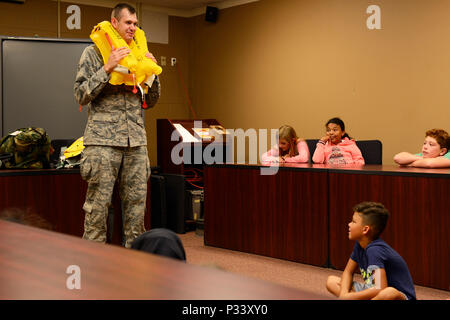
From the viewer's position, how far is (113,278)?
0.50 metres

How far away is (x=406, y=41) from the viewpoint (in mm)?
4754

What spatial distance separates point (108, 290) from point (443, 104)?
4.52m

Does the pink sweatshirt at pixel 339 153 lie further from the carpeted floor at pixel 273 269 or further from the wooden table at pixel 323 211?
the carpeted floor at pixel 273 269

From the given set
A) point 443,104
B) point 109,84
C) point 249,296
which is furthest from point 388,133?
point 249,296

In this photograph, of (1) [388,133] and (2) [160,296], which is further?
(1) [388,133]

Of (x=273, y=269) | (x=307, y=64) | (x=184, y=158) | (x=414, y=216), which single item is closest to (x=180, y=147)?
(x=184, y=158)

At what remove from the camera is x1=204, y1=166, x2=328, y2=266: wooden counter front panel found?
134 inches

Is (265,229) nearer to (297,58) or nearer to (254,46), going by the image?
(297,58)

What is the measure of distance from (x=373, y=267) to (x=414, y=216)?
41.3 inches

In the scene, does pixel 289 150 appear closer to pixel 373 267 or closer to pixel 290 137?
pixel 290 137

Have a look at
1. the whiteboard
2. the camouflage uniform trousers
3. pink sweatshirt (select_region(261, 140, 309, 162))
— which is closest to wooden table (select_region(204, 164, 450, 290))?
pink sweatshirt (select_region(261, 140, 309, 162))

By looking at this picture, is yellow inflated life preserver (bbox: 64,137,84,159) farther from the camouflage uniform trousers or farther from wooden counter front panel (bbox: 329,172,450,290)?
wooden counter front panel (bbox: 329,172,450,290)

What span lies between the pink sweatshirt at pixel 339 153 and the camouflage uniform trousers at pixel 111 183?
1.58m
